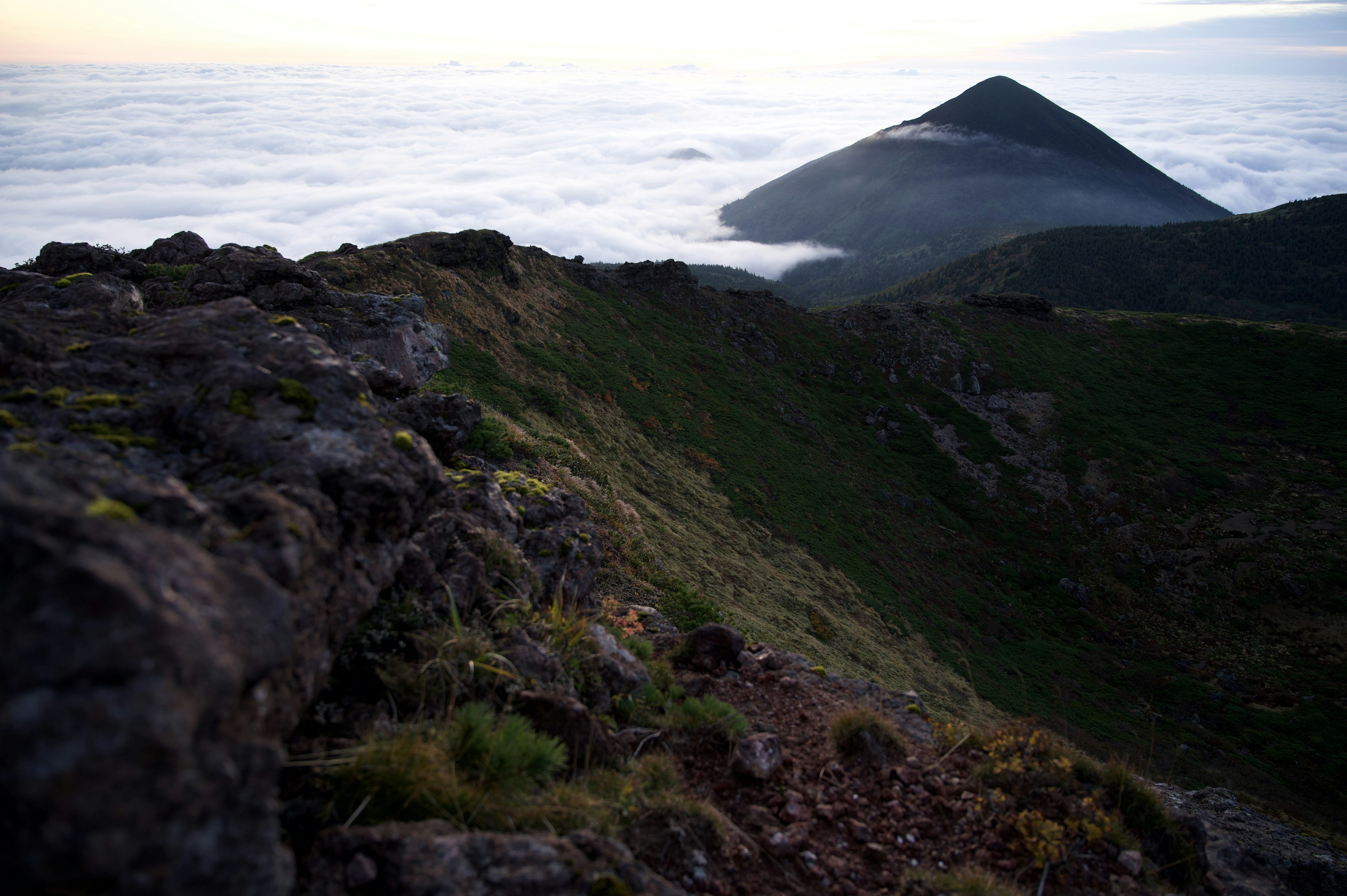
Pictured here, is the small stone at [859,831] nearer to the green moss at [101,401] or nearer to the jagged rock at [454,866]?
the jagged rock at [454,866]

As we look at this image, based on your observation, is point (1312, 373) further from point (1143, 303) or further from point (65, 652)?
point (65, 652)

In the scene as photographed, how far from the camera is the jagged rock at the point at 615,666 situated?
7.07 m

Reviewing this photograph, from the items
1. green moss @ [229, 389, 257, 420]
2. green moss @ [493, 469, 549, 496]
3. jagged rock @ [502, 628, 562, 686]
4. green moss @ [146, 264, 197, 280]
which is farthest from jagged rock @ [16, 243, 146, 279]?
jagged rock @ [502, 628, 562, 686]

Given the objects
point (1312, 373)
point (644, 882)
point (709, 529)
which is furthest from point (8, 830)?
point (1312, 373)

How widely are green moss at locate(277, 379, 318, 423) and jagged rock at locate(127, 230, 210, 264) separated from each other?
11710 mm

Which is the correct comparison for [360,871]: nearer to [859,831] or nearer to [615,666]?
[615,666]

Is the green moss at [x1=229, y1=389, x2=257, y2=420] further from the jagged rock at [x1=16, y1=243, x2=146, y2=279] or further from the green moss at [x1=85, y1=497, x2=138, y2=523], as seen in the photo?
the jagged rock at [x1=16, y1=243, x2=146, y2=279]

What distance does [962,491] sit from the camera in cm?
4341

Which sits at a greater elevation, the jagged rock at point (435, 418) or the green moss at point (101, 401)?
the green moss at point (101, 401)

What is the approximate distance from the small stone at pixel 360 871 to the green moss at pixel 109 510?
2365 mm

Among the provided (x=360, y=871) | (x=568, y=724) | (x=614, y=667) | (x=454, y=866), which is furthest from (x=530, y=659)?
(x=360, y=871)

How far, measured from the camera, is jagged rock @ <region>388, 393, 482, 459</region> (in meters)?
8.71

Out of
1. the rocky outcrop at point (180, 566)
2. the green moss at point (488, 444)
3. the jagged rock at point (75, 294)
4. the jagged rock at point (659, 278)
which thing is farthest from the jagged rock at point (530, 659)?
the jagged rock at point (659, 278)

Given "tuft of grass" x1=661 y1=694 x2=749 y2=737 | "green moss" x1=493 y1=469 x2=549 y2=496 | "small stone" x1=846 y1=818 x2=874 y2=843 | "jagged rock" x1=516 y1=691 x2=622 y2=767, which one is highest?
"green moss" x1=493 y1=469 x2=549 y2=496
